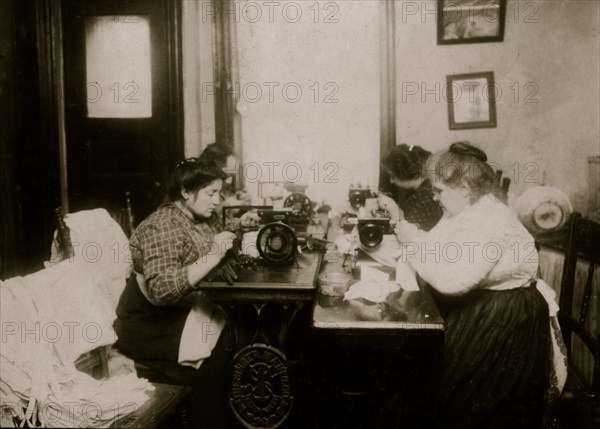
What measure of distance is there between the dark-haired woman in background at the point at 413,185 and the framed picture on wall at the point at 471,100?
0.88 m

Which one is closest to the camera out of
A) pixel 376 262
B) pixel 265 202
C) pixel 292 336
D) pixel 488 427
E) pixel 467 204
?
pixel 488 427

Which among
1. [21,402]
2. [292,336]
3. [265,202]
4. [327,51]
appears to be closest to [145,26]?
[327,51]

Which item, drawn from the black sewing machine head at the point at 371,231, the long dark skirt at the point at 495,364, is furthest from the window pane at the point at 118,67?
the long dark skirt at the point at 495,364

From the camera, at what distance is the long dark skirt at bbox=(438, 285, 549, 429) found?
249 cm

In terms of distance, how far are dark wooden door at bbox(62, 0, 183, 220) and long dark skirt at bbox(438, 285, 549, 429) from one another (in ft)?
10.7

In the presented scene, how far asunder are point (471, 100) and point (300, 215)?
2121 millimetres

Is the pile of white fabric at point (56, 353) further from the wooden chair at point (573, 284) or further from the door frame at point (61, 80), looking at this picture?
the door frame at point (61, 80)

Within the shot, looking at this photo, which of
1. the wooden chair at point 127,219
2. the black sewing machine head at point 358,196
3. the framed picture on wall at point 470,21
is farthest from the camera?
the framed picture on wall at point 470,21

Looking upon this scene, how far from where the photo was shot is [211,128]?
17.4ft

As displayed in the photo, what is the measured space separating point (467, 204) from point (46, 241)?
3725mm

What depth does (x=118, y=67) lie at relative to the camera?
514 cm

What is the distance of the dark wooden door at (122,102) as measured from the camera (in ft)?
16.6

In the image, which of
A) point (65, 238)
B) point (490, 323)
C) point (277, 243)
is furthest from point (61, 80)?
point (490, 323)

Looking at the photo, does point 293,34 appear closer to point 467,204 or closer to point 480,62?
point 480,62
